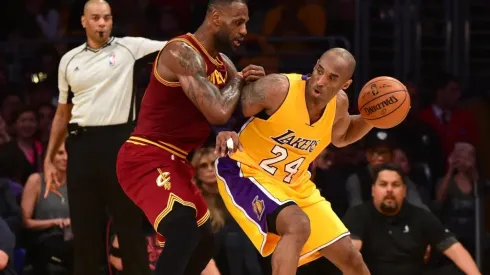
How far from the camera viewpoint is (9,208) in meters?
7.93

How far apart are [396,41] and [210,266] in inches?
182

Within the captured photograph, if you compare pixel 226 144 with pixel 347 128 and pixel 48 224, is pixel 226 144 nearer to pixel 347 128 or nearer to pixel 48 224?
pixel 347 128

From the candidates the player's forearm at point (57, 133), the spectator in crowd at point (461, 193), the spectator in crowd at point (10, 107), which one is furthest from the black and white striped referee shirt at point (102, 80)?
the spectator in crowd at point (461, 193)

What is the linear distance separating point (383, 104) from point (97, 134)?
1807 millimetres

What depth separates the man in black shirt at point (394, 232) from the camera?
25.3ft

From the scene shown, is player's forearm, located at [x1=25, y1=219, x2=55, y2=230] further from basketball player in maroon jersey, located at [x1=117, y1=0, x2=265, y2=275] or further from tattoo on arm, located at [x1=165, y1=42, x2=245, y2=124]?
tattoo on arm, located at [x1=165, y1=42, x2=245, y2=124]

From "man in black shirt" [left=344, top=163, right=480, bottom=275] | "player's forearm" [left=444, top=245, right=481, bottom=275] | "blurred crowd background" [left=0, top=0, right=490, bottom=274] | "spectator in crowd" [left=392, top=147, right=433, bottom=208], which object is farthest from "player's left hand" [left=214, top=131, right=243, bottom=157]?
"spectator in crowd" [left=392, top=147, right=433, bottom=208]

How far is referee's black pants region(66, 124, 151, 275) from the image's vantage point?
6.54m

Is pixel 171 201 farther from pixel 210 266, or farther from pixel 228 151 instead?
pixel 210 266

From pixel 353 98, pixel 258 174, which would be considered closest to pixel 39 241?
pixel 258 174

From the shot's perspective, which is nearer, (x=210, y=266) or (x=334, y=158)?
(x=210, y=266)

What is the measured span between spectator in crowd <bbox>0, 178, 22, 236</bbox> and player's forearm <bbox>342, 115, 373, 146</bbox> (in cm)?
287

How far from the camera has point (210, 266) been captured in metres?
6.73

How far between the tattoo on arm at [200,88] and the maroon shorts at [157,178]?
392 millimetres
